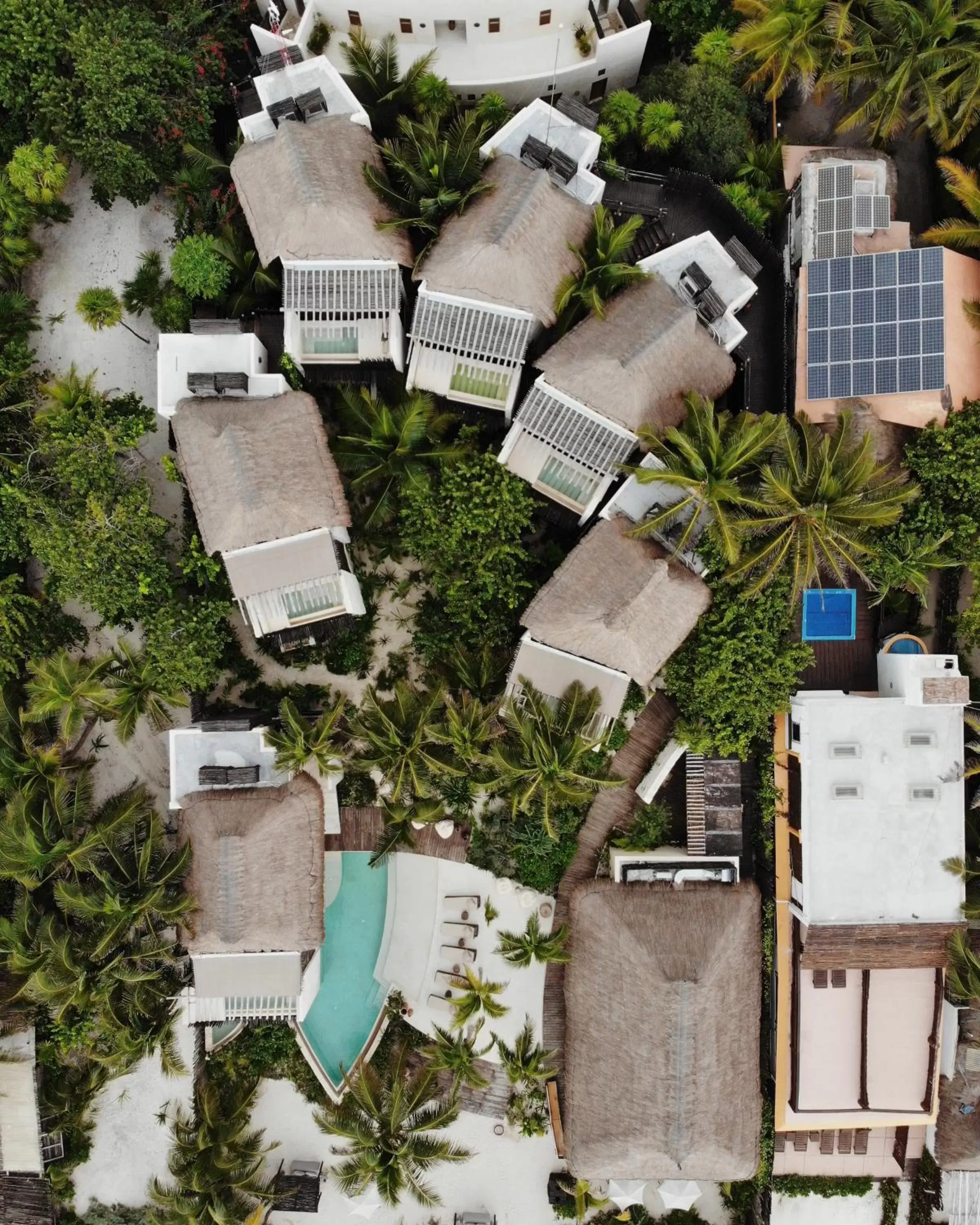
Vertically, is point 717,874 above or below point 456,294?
below

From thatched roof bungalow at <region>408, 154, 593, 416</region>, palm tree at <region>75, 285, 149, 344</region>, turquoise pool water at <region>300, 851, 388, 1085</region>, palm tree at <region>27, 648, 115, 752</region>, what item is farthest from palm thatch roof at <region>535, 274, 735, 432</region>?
turquoise pool water at <region>300, 851, 388, 1085</region>

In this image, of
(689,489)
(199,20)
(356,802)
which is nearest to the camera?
(689,489)

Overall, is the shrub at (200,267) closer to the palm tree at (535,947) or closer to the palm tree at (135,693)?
the palm tree at (135,693)

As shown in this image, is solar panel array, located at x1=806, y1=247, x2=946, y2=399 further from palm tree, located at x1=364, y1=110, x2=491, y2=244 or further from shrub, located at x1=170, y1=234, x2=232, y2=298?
shrub, located at x1=170, y1=234, x2=232, y2=298

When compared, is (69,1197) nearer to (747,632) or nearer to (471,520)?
(471,520)

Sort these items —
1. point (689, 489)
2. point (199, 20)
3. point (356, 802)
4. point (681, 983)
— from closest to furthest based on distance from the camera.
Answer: point (689, 489) < point (681, 983) < point (199, 20) < point (356, 802)

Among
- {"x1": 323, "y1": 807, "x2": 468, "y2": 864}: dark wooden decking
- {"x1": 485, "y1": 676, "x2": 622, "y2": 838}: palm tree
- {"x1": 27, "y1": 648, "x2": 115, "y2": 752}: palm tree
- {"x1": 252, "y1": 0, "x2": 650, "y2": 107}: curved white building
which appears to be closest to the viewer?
{"x1": 485, "y1": 676, "x2": 622, "y2": 838}: palm tree

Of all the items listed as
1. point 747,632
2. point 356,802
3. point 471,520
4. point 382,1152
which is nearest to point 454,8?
point 471,520
